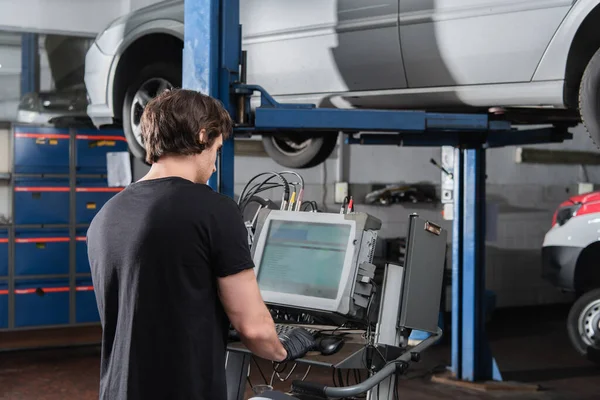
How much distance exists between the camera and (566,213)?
17.7 ft

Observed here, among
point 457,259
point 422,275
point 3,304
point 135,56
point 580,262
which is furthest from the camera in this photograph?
point 3,304

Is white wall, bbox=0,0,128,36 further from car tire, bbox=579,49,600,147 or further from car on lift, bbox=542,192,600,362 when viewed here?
car tire, bbox=579,49,600,147

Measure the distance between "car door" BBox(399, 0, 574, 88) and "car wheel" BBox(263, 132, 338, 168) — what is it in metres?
1.32

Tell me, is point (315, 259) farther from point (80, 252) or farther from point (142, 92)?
point (80, 252)


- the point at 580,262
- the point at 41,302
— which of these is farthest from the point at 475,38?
the point at 41,302

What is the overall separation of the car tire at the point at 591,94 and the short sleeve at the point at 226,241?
1.96 m

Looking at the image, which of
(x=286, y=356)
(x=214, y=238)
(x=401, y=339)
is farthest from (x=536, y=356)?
(x=214, y=238)

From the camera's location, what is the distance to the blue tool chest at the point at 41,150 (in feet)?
20.3

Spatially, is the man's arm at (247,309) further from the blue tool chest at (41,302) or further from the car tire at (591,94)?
the blue tool chest at (41,302)

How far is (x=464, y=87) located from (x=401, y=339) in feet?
4.82

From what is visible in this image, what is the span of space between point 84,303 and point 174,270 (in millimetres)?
5160

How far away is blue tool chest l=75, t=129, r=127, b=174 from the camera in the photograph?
20.8 feet

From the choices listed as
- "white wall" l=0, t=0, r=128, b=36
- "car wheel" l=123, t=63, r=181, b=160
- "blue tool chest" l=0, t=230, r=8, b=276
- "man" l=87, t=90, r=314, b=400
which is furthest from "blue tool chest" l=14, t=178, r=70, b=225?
"man" l=87, t=90, r=314, b=400

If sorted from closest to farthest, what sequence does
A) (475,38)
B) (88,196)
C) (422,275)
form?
1. (422,275)
2. (475,38)
3. (88,196)
